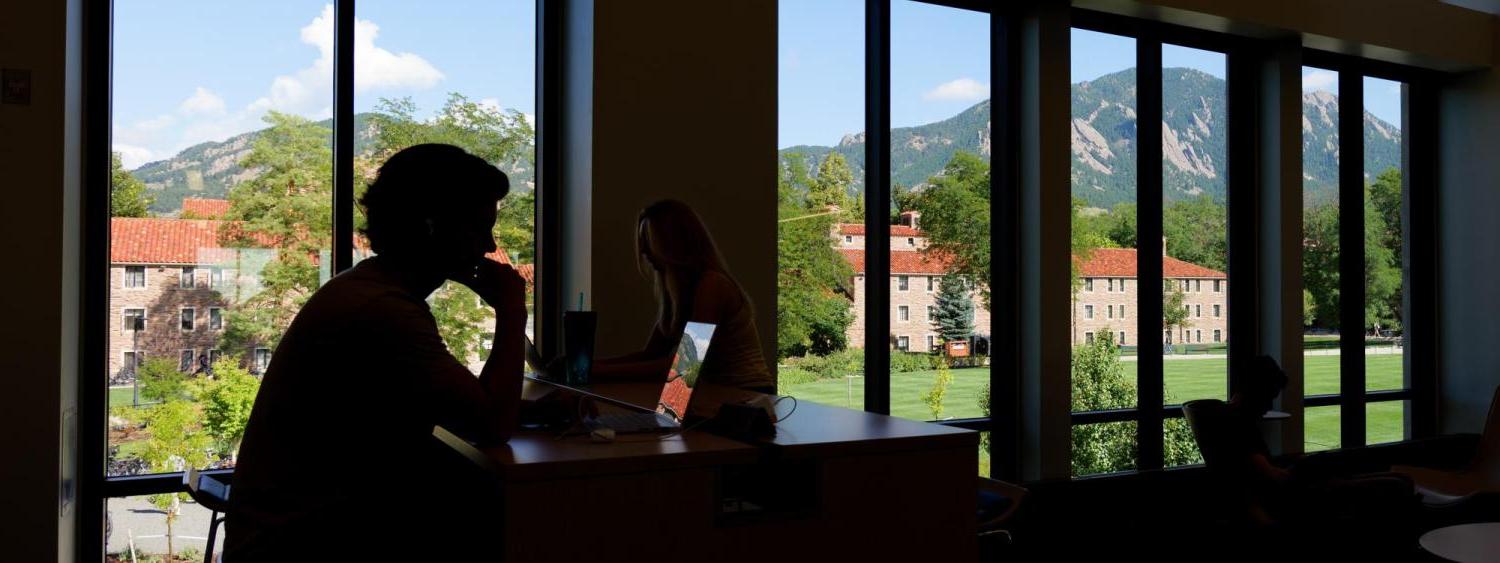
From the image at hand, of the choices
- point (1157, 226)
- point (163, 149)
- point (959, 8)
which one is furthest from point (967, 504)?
point (1157, 226)

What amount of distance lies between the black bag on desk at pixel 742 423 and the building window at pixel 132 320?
9.13 ft

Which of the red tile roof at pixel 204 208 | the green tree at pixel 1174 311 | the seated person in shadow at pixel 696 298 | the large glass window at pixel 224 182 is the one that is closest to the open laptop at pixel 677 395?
the seated person in shadow at pixel 696 298

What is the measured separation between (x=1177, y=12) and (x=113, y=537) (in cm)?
593

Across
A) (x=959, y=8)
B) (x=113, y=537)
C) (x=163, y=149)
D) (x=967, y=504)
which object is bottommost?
(x=113, y=537)

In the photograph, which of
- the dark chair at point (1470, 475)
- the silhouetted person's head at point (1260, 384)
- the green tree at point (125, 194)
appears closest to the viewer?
the green tree at point (125, 194)

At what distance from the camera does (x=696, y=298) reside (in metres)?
3.17

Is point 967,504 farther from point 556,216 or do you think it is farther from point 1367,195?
point 1367,195

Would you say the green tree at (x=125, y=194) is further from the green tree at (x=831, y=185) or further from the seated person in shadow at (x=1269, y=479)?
the seated person in shadow at (x=1269, y=479)

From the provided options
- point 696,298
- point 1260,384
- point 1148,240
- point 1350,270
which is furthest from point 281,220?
point 1350,270

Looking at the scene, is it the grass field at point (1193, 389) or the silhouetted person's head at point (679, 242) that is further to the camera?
the grass field at point (1193, 389)

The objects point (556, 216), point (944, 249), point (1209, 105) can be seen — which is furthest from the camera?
point (1209, 105)

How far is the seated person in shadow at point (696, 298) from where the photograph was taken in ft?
10.4

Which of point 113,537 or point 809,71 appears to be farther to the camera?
point 809,71

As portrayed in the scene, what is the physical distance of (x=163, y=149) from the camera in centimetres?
404
